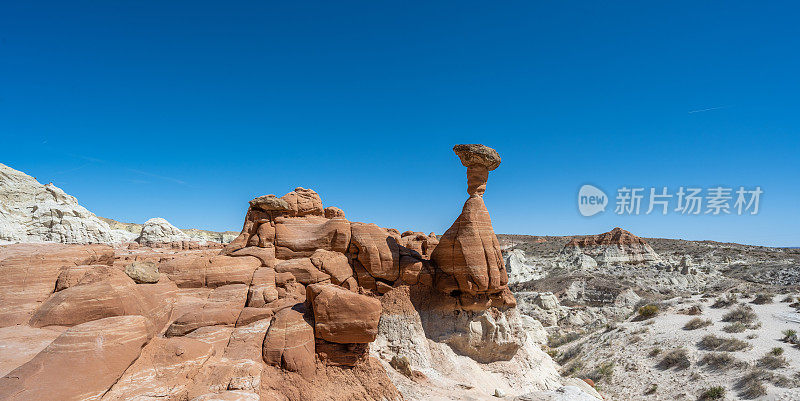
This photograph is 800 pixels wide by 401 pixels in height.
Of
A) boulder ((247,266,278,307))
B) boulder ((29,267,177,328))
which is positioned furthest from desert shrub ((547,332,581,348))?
boulder ((29,267,177,328))

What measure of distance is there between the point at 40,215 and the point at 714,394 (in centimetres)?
5175

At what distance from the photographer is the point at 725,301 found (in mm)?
26391

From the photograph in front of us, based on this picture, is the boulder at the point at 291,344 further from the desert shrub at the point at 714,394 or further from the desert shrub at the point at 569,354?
the desert shrub at the point at 569,354

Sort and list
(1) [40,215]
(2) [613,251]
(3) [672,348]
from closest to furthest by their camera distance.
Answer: (3) [672,348] < (1) [40,215] < (2) [613,251]

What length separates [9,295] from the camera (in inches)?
408

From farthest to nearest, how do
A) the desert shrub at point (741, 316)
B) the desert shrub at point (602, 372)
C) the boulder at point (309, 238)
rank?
the desert shrub at point (741, 316)
the desert shrub at point (602, 372)
the boulder at point (309, 238)

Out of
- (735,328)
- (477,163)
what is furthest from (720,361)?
(477,163)

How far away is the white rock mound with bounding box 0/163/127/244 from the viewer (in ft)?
111

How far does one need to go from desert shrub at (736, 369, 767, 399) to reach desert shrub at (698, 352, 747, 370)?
967 millimetres

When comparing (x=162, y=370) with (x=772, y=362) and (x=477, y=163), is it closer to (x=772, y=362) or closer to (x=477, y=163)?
(x=477, y=163)

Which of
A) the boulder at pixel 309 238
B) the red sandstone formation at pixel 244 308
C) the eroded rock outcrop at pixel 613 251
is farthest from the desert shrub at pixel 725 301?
the boulder at pixel 309 238

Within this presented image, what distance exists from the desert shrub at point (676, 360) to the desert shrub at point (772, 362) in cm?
282

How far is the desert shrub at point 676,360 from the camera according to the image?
19.4m

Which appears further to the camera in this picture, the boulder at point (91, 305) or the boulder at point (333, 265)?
the boulder at point (333, 265)
